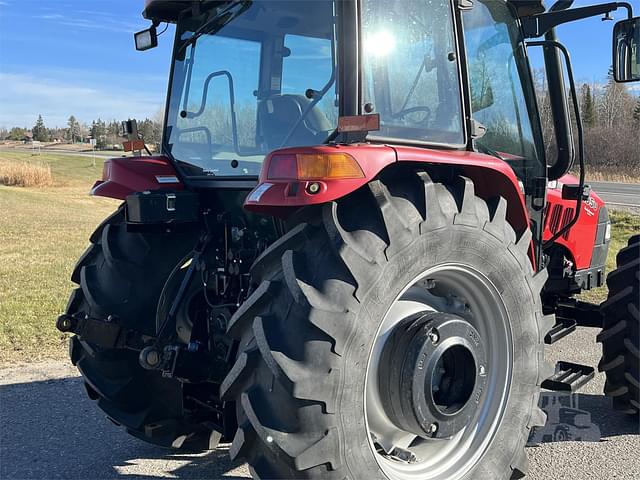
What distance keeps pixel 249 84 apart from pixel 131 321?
4.68ft

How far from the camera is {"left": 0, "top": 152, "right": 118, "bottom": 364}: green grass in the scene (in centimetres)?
551

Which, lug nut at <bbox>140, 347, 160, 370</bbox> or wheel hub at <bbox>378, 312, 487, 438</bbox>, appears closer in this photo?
wheel hub at <bbox>378, 312, 487, 438</bbox>

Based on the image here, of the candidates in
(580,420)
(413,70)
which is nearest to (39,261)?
(580,420)

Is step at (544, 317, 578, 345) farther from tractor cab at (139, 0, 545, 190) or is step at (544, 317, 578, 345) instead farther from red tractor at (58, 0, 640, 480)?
tractor cab at (139, 0, 545, 190)

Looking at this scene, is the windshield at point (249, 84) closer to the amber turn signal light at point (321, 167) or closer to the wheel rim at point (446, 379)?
the amber turn signal light at point (321, 167)

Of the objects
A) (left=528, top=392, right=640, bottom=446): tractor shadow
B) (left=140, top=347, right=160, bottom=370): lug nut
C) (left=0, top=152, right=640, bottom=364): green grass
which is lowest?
(left=528, top=392, right=640, bottom=446): tractor shadow

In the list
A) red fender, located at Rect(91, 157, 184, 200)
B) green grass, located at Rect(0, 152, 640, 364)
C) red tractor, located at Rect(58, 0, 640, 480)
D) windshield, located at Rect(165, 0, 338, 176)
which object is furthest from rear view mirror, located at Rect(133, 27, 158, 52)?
green grass, located at Rect(0, 152, 640, 364)

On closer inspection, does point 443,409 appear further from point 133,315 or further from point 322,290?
point 133,315

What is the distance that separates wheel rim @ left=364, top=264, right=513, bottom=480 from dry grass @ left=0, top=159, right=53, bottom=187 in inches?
1077

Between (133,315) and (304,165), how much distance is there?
5.53 feet

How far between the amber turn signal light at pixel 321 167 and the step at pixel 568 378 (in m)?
1.97

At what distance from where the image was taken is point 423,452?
270 centimetres

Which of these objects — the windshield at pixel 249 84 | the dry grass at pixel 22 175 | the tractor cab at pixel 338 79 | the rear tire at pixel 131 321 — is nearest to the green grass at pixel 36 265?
the rear tire at pixel 131 321

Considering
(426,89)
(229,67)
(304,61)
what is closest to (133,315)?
(229,67)
